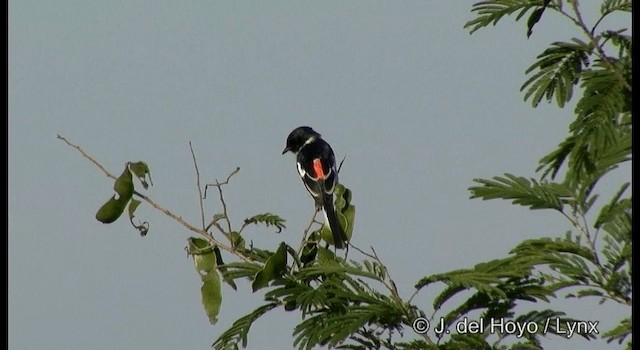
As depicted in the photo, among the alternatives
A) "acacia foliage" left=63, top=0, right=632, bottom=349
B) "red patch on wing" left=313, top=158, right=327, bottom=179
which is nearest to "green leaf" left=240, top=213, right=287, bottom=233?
"acacia foliage" left=63, top=0, right=632, bottom=349

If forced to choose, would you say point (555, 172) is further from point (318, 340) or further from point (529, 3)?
point (318, 340)

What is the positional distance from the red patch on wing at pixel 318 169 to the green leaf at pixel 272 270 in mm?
4393

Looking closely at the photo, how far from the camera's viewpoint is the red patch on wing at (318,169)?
10.2 m

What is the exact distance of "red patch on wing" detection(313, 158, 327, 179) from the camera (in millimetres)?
10195

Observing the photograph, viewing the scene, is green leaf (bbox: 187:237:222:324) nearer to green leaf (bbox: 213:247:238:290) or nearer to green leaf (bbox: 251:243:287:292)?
green leaf (bbox: 213:247:238:290)

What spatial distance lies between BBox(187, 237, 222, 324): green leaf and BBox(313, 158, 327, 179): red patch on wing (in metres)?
4.05

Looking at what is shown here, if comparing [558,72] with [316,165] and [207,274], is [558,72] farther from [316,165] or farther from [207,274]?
[316,165]

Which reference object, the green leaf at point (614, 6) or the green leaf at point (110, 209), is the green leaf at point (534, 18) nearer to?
the green leaf at point (614, 6)

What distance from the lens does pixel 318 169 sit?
10.3 meters

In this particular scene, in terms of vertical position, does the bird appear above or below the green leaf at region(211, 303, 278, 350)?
above

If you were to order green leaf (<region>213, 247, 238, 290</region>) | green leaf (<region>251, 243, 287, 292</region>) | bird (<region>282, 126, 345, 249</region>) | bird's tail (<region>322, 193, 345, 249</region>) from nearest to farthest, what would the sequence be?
green leaf (<region>251, 243, 287, 292</region>)
green leaf (<region>213, 247, 238, 290</region>)
bird's tail (<region>322, 193, 345, 249</region>)
bird (<region>282, 126, 345, 249</region>)

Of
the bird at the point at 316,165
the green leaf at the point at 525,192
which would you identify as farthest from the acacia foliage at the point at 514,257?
the bird at the point at 316,165

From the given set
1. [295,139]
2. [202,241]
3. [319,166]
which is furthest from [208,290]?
[295,139]

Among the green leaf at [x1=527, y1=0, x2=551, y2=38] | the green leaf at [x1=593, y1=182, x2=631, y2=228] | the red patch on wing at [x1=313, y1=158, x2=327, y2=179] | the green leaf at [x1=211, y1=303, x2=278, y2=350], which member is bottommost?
the green leaf at [x1=593, y1=182, x2=631, y2=228]
